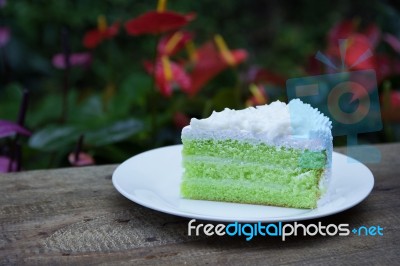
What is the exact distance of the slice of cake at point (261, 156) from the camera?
1.11 meters

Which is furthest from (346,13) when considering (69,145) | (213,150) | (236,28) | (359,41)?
(213,150)

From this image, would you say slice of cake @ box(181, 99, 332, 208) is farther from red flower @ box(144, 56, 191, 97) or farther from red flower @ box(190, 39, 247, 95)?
red flower @ box(190, 39, 247, 95)

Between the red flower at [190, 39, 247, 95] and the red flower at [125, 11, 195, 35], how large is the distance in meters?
0.35

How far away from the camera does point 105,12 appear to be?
10.3ft

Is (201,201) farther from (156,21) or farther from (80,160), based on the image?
(156,21)

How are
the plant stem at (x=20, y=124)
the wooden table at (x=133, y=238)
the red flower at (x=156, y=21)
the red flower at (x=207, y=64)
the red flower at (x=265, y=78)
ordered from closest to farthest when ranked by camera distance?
the wooden table at (x=133, y=238), the plant stem at (x=20, y=124), the red flower at (x=156, y=21), the red flower at (x=207, y=64), the red flower at (x=265, y=78)

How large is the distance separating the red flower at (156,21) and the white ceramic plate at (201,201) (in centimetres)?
38

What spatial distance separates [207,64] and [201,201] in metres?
0.85

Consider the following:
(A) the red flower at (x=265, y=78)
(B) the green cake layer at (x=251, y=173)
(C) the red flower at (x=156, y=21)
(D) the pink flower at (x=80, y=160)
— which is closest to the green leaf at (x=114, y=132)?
(D) the pink flower at (x=80, y=160)

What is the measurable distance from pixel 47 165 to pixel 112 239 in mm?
809

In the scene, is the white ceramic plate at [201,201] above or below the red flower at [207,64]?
below

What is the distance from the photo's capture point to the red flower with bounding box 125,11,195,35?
154cm

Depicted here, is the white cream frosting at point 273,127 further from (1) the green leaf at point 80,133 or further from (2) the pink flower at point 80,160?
(1) the green leaf at point 80,133

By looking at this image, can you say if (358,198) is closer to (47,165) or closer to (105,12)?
(47,165)
